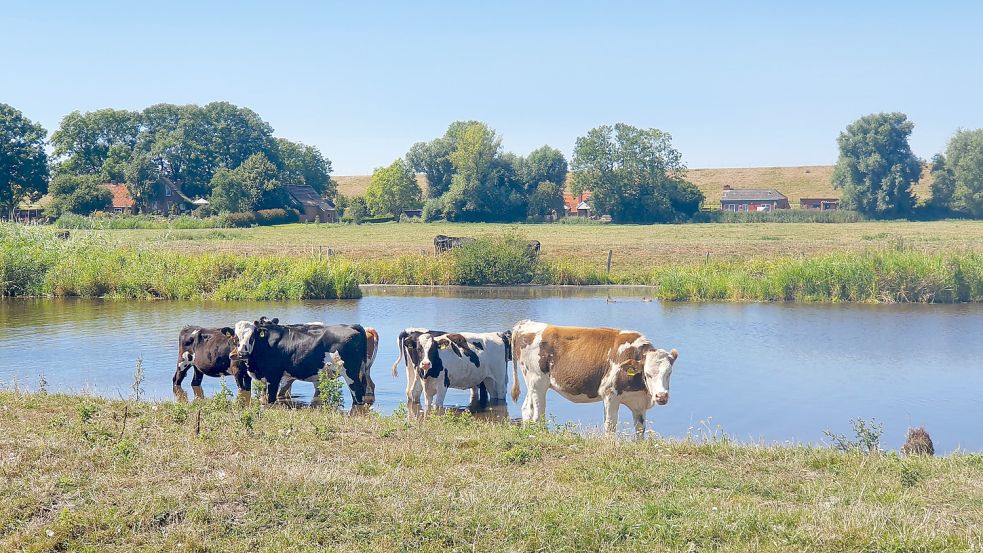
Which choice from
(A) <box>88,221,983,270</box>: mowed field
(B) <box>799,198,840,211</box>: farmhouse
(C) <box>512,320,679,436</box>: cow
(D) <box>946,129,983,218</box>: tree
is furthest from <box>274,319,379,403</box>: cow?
(B) <box>799,198,840,211</box>: farmhouse

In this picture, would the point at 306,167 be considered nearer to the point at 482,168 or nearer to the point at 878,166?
the point at 482,168

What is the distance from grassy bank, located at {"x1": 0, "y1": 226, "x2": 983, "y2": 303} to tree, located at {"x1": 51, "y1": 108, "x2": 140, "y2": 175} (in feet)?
256

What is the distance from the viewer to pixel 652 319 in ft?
90.6

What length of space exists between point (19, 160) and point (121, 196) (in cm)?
1054

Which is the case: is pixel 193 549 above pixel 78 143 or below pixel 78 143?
below

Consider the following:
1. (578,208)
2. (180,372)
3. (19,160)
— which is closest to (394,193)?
(578,208)

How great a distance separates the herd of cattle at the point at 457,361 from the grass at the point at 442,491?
6.15 ft

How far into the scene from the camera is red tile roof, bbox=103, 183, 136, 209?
329 ft

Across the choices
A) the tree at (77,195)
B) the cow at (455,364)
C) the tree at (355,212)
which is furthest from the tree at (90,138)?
the cow at (455,364)

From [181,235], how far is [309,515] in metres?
63.4

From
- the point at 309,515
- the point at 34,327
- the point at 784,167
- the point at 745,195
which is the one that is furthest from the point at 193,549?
the point at 784,167

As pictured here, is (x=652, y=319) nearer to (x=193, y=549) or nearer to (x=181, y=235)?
(x=193, y=549)

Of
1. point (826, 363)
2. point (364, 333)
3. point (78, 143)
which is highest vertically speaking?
point (78, 143)

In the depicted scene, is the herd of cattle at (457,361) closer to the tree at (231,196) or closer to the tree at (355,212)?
the tree at (231,196)
